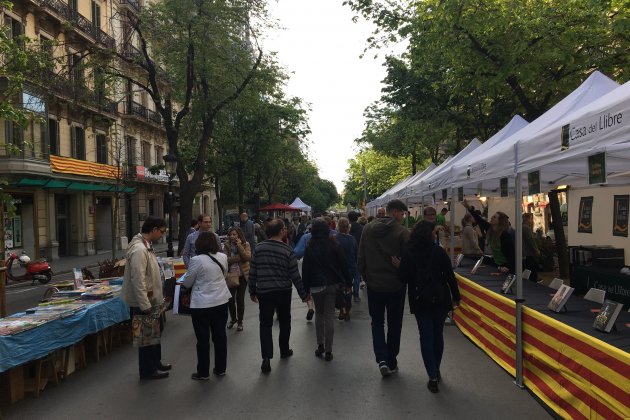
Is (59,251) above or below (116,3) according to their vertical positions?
below

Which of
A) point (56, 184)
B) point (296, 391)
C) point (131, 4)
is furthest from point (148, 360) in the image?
point (131, 4)

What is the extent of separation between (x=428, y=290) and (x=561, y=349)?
1287mm

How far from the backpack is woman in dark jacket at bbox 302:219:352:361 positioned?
1.37 metres

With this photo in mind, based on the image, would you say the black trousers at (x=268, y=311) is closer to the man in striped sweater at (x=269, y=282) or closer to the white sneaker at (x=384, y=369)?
the man in striped sweater at (x=269, y=282)

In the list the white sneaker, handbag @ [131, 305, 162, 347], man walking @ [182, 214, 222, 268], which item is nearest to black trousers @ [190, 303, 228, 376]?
handbag @ [131, 305, 162, 347]

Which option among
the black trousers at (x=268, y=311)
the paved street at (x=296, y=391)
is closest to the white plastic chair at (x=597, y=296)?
the paved street at (x=296, y=391)

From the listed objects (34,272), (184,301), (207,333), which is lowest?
(34,272)

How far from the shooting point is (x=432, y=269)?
5.09 metres

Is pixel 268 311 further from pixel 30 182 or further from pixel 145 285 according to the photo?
pixel 30 182

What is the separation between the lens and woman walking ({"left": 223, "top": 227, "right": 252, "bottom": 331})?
25.0ft

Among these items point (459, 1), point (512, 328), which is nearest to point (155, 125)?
point (459, 1)

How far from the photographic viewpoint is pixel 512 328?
5.50 metres

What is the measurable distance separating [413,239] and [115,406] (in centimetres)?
339

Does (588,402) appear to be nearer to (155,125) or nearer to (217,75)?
(217,75)
